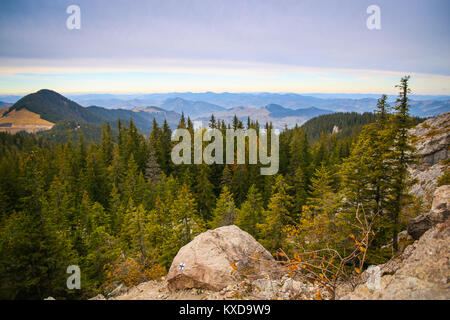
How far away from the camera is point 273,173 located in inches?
1775

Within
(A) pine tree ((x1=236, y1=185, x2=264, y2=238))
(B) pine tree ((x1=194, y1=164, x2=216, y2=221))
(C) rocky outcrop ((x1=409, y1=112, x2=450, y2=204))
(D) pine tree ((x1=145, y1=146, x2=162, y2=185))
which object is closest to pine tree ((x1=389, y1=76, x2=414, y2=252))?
(C) rocky outcrop ((x1=409, y1=112, x2=450, y2=204))

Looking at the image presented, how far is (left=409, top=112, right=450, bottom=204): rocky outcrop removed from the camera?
852 inches

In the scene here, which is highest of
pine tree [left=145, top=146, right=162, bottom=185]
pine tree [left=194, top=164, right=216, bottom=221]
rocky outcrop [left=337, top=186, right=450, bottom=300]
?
rocky outcrop [left=337, top=186, right=450, bottom=300]

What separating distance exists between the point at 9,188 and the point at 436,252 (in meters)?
58.8

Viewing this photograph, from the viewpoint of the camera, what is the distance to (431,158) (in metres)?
27.8

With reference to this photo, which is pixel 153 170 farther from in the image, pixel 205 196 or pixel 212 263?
pixel 212 263

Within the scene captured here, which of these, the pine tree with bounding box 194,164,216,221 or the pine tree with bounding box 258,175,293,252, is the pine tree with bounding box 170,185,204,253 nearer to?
the pine tree with bounding box 258,175,293,252

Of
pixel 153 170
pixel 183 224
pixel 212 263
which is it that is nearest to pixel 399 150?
pixel 212 263

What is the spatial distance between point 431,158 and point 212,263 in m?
31.9

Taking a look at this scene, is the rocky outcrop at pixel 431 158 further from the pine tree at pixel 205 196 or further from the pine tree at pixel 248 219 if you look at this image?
the pine tree at pixel 205 196

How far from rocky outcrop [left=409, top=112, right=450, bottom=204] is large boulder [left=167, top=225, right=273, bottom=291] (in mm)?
17620

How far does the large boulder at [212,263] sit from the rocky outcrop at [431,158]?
17.6 meters

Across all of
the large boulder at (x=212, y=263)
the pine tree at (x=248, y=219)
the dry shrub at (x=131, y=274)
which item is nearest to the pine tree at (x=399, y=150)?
the large boulder at (x=212, y=263)

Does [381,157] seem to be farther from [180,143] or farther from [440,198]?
[180,143]
